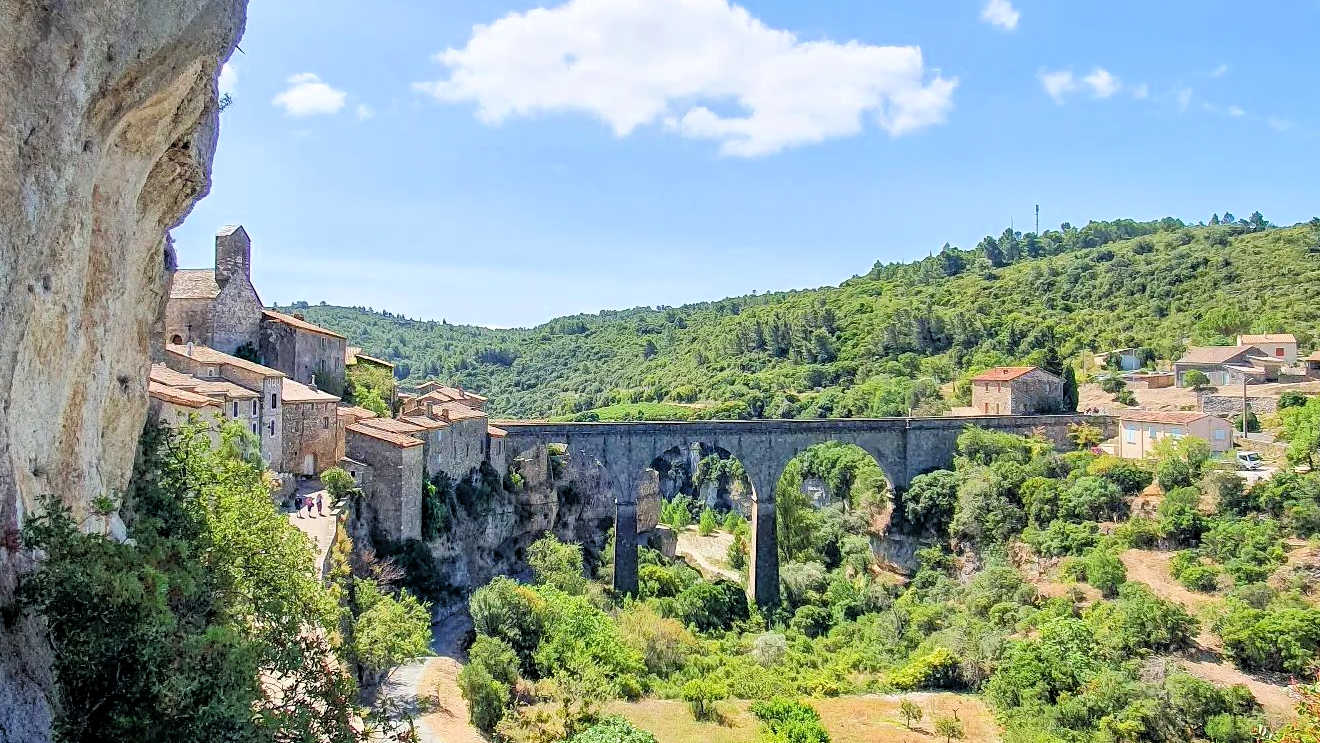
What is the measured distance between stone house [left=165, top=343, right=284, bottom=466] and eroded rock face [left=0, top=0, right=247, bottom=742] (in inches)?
568

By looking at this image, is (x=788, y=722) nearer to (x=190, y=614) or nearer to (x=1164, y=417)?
(x=190, y=614)

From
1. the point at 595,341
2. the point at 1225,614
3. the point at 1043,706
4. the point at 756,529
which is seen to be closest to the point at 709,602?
the point at 756,529

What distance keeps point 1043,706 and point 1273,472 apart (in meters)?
20.9

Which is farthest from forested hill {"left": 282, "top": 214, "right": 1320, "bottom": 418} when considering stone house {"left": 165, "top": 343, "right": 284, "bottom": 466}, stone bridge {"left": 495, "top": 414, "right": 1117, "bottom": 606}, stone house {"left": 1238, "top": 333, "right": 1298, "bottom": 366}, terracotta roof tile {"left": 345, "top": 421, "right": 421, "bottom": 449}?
stone house {"left": 165, "top": 343, "right": 284, "bottom": 466}

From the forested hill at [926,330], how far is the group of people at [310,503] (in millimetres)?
45658

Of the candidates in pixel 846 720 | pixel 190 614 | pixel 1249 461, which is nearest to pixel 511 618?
pixel 846 720

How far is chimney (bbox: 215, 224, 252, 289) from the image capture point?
3179cm

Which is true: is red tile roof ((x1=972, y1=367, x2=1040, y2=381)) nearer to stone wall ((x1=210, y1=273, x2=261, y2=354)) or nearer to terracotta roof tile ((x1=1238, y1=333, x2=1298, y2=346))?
terracotta roof tile ((x1=1238, y1=333, x2=1298, y2=346))

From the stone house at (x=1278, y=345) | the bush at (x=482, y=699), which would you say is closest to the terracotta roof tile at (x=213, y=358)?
the bush at (x=482, y=699)

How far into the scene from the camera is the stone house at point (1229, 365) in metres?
50.1

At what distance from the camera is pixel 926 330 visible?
80.6 meters

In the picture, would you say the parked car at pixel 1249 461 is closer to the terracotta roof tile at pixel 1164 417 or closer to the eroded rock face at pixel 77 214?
the terracotta roof tile at pixel 1164 417

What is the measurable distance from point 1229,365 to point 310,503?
53.1 m

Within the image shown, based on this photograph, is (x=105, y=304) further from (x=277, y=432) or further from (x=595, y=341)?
(x=595, y=341)
